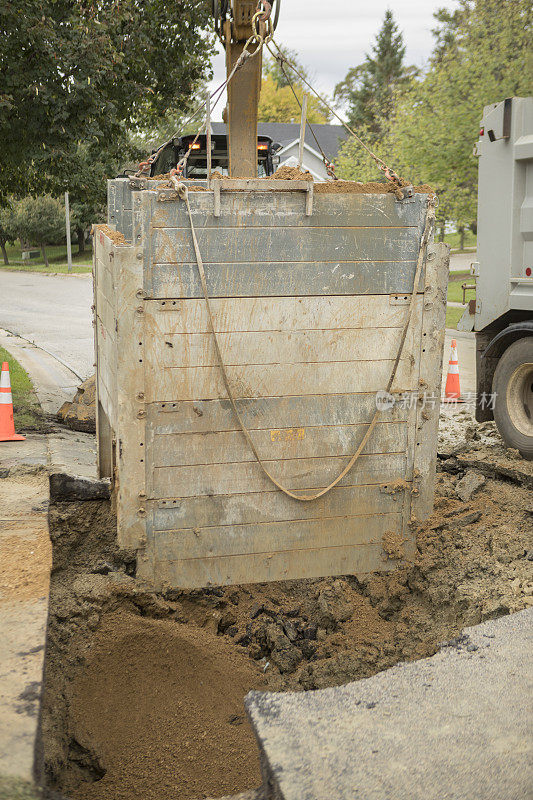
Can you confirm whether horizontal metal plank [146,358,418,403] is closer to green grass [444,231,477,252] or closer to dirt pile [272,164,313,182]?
dirt pile [272,164,313,182]

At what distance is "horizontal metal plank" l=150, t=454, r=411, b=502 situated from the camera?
4664 millimetres

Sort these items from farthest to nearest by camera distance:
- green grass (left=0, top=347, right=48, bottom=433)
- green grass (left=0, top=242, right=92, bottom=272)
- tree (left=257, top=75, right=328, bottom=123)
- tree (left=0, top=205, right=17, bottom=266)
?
tree (left=257, top=75, right=328, bottom=123)
tree (left=0, top=205, right=17, bottom=266)
green grass (left=0, top=242, right=92, bottom=272)
green grass (left=0, top=347, right=48, bottom=433)

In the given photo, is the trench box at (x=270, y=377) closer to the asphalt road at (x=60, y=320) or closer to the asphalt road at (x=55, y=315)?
the asphalt road at (x=60, y=320)

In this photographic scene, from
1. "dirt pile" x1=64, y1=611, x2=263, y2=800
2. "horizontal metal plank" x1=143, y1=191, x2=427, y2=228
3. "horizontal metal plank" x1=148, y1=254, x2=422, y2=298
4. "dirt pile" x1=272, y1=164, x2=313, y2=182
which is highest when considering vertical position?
"dirt pile" x1=272, y1=164, x2=313, y2=182

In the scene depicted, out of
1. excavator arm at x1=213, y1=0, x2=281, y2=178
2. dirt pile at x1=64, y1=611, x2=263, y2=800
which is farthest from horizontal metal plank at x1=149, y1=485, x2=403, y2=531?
excavator arm at x1=213, y1=0, x2=281, y2=178

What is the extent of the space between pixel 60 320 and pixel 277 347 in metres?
16.3

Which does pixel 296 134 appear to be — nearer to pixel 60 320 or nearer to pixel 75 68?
pixel 60 320

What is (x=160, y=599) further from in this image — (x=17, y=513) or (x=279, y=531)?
(x=17, y=513)

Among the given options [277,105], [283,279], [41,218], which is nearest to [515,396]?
[283,279]

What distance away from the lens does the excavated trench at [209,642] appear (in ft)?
12.1

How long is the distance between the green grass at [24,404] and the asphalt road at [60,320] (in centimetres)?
113

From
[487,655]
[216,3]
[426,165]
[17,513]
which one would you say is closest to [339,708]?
[487,655]

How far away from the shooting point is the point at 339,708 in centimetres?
343

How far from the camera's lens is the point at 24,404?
991 cm
